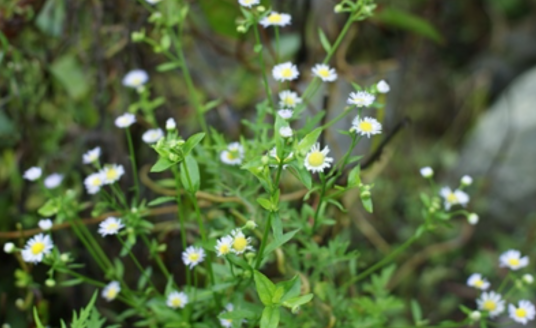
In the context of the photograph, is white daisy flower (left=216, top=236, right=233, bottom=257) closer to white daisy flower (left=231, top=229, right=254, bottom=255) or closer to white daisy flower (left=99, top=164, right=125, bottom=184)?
white daisy flower (left=231, top=229, right=254, bottom=255)

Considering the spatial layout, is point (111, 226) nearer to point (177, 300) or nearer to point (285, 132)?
point (177, 300)

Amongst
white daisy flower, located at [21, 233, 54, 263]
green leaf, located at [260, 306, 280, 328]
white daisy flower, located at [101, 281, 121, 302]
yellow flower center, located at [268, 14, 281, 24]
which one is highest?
yellow flower center, located at [268, 14, 281, 24]

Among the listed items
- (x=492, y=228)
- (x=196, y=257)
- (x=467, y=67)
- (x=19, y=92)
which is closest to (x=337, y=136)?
(x=492, y=228)

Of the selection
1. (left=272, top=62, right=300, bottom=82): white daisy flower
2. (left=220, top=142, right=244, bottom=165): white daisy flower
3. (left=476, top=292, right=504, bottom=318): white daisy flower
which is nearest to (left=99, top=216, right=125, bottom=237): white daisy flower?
(left=220, top=142, right=244, bottom=165): white daisy flower

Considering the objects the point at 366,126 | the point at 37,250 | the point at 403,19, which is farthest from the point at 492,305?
the point at 403,19

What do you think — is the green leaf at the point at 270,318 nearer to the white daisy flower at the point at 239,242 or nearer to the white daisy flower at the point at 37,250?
the white daisy flower at the point at 239,242

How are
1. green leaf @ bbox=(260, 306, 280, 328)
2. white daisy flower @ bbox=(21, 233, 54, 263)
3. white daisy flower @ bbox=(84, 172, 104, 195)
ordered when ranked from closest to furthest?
1. green leaf @ bbox=(260, 306, 280, 328)
2. white daisy flower @ bbox=(21, 233, 54, 263)
3. white daisy flower @ bbox=(84, 172, 104, 195)

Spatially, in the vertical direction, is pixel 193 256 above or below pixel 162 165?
below
